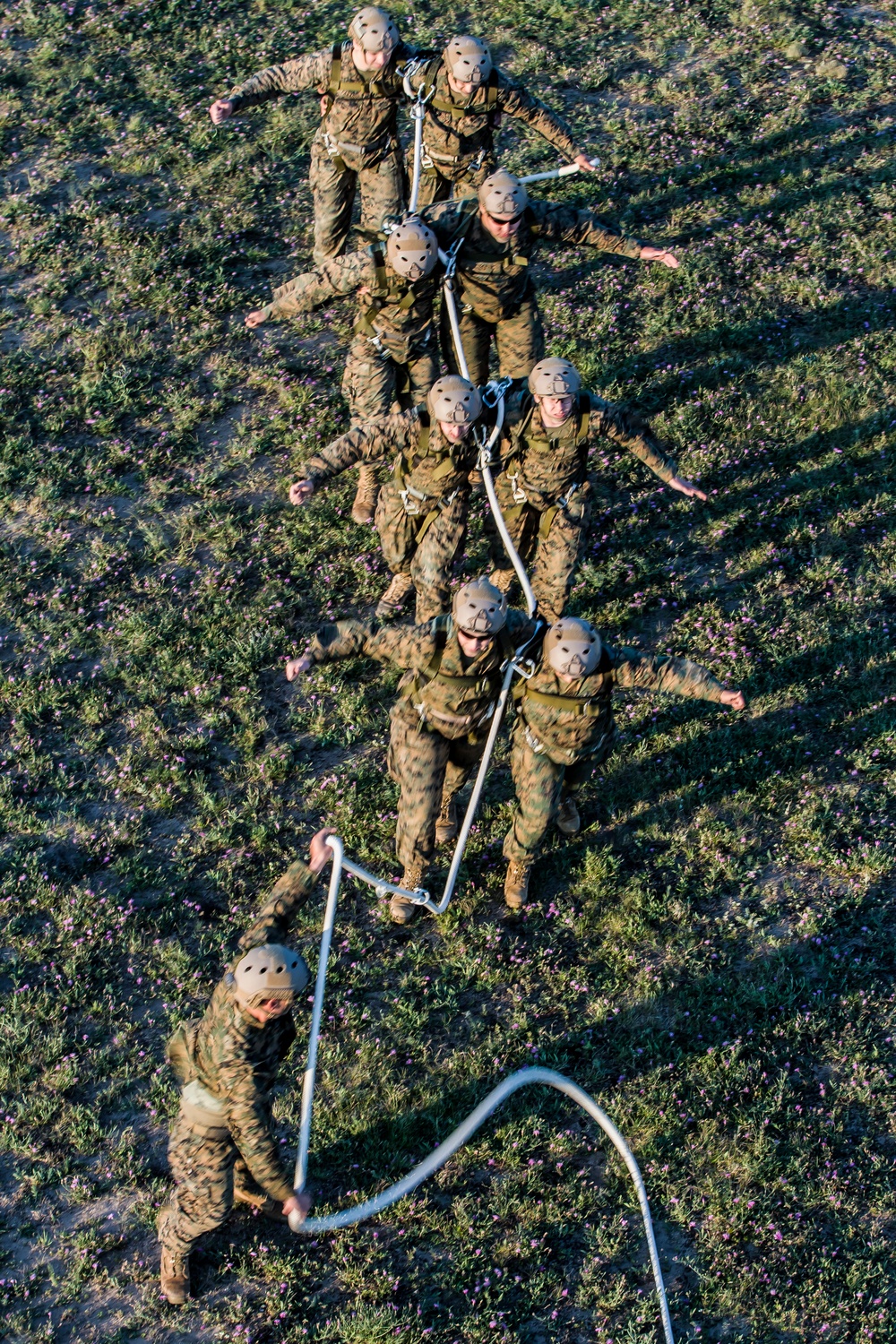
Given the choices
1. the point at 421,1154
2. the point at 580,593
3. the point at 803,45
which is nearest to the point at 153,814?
the point at 421,1154

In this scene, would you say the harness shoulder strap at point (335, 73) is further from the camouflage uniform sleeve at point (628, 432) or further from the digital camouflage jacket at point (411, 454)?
the camouflage uniform sleeve at point (628, 432)

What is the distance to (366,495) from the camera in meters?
13.3

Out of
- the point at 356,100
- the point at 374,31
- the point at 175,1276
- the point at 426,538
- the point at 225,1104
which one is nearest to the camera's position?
the point at 225,1104

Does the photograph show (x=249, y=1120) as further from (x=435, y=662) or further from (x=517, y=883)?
(x=435, y=662)

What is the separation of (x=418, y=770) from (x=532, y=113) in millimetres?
7574

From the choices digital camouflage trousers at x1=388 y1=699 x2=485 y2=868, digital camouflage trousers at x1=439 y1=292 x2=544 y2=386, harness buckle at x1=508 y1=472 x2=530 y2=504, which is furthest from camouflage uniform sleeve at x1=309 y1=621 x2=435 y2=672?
digital camouflage trousers at x1=439 y1=292 x2=544 y2=386

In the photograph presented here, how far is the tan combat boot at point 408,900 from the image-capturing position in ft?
34.0

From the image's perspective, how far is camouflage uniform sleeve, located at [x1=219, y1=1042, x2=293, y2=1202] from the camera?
308 inches

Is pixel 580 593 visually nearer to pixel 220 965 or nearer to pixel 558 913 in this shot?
pixel 558 913

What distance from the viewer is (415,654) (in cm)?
969

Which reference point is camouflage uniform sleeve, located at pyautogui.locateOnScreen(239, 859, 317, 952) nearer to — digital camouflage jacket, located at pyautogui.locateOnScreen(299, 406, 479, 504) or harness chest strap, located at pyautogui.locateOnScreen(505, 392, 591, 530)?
digital camouflage jacket, located at pyautogui.locateOnScreen(299, 406, 479, 504)

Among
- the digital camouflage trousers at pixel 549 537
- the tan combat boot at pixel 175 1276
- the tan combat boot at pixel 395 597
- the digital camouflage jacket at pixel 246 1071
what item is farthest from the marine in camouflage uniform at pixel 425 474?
the tan combat boot at pixel 175 1276

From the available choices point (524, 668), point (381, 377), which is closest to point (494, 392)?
point (381, 377)

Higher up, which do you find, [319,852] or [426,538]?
[426,538]
